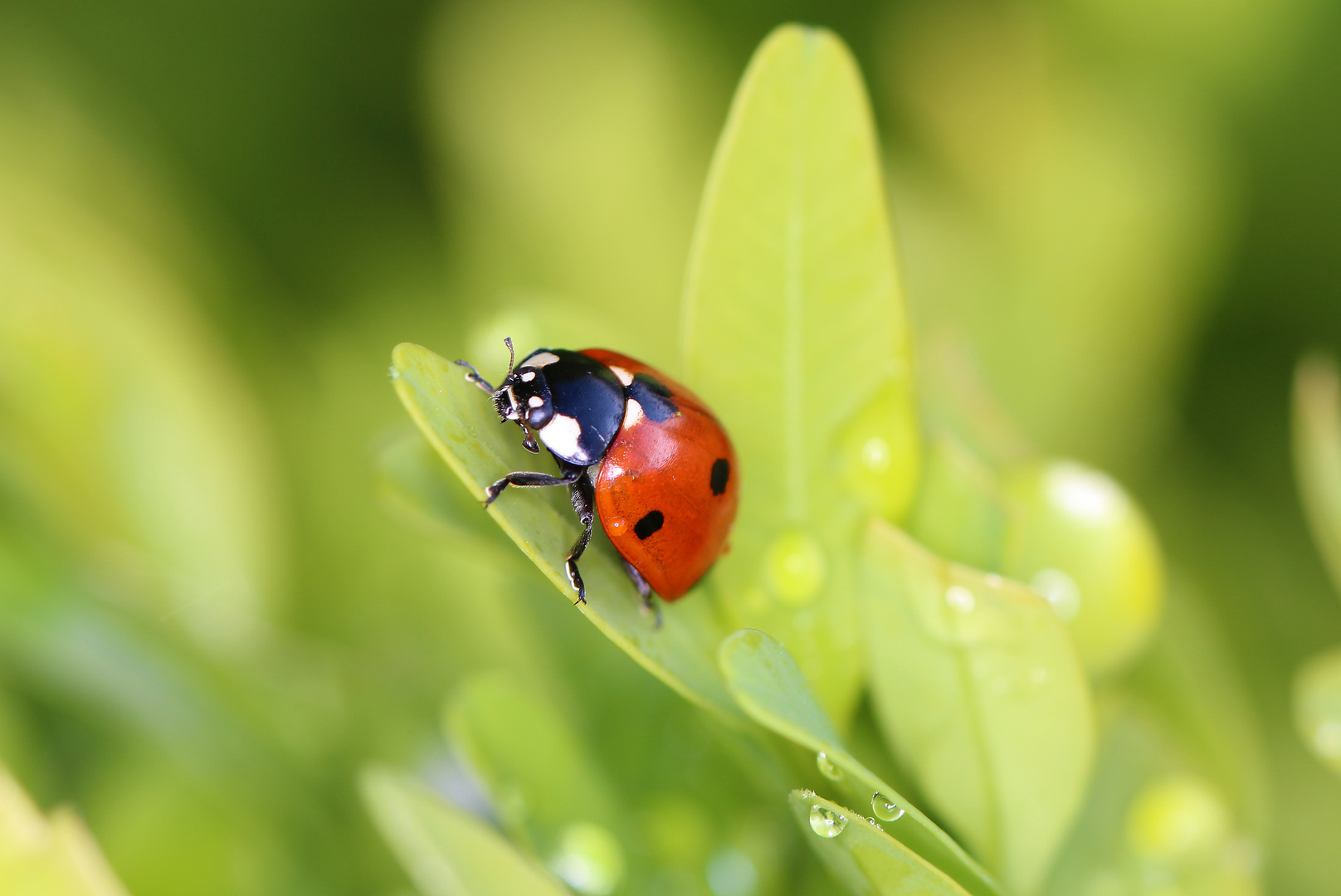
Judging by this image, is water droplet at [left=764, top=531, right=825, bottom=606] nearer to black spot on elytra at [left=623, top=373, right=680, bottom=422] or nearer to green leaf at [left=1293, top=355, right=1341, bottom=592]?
black spot on elytra at [left=623, top=373, right=680, bottom=422]

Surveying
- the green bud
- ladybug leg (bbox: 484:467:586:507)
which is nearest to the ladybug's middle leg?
ladybug leg (bbox: 484:467:586:507)

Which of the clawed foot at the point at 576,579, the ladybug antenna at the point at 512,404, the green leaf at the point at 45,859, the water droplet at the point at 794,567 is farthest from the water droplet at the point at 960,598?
the green leaf at the point at 45,859

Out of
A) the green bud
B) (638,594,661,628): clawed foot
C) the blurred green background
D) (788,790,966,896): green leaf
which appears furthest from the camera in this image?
the blurred green background

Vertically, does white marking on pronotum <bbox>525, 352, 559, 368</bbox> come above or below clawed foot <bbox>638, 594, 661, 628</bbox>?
above

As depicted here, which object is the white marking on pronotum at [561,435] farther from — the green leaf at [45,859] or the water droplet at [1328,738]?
the water droplet at [1328,738]

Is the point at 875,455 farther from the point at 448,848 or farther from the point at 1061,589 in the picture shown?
the point at 448,848

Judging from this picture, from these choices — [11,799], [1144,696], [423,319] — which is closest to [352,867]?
[11,799]

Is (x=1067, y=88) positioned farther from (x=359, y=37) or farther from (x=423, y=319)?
(x=359, y=37)
